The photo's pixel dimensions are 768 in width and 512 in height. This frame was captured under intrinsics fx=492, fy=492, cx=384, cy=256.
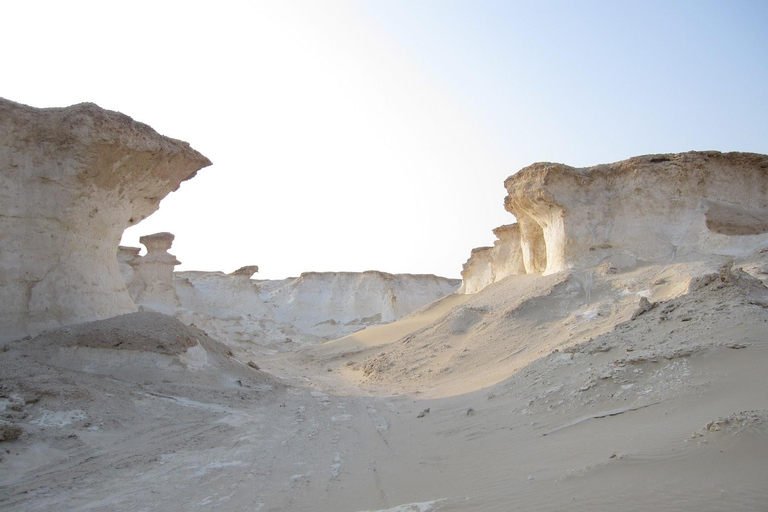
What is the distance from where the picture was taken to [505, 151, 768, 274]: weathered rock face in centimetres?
1437

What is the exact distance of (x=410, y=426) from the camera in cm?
683

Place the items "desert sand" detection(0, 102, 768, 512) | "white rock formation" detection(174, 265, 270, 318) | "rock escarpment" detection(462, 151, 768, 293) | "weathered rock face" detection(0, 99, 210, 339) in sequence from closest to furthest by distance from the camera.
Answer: "desert sand" detection(0, 102, 768, 512) → "weathered rock face" detection(0, 99, 210, 339) → "rock escarpment" detection(462, 151, 768, 293) → "white rock formation" detection(174, 265, 270, 318)

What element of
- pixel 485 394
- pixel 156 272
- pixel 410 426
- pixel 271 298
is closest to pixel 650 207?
pixel 485 394

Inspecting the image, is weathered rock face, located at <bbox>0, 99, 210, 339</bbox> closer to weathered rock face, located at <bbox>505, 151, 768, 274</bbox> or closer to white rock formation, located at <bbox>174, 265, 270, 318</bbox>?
weathered rock face, located at <bbox>505, 151, 768, 274</bbox>

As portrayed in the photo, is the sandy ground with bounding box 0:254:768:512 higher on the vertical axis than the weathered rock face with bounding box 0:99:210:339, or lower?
lower

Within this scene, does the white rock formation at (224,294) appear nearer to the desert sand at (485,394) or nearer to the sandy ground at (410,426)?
the desert sand at (485,394)

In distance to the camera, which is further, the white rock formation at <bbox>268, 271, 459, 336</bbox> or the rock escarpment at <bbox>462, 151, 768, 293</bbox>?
the white rock formation at <bbox>268, 271, 459, 336</bbox>

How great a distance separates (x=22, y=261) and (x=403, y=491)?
9.25m

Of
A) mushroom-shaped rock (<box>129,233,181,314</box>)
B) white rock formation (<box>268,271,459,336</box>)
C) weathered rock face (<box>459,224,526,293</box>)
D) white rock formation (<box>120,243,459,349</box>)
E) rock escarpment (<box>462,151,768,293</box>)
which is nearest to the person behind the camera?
rock escarpment (<box>462,151,768,293</box>)

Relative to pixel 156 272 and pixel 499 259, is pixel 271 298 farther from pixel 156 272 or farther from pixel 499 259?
pixel 499 259

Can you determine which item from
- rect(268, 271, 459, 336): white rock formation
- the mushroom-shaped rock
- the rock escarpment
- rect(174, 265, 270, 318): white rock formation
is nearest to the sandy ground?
the rock escarpment

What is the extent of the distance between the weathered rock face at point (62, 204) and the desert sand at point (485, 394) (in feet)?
0.31

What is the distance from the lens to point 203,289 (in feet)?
112

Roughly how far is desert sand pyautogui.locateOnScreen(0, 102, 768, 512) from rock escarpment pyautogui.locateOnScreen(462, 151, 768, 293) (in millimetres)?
60
